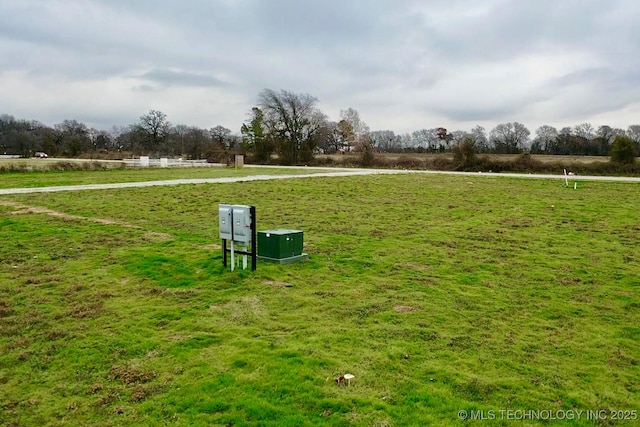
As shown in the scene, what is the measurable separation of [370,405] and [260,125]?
64.7 metres

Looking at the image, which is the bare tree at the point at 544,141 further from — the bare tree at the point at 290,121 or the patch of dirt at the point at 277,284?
the patch of dirt at the point at 277,284

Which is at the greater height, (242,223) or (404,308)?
(242,223)

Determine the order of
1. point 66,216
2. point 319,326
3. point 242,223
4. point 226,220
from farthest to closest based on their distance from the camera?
point 66,216 → point 226,220 → point 242,223 → point 319,326

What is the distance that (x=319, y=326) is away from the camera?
6438mm

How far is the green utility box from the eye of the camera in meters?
9.61

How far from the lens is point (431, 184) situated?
27922 millimetres

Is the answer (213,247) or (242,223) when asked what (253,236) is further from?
(213,247)

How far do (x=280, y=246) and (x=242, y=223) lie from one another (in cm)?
119

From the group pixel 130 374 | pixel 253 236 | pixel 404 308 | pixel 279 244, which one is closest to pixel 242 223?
pixel 253 236

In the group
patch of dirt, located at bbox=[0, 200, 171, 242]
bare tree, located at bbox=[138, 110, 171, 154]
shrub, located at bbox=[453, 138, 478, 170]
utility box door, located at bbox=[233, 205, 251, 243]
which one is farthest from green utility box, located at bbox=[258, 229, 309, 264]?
bare tree, located at bbox=[138, 110, 171, 154]

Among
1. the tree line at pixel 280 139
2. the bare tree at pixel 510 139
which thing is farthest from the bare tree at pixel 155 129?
the bare tree at pixel 510 139

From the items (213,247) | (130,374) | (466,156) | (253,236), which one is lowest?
(130,374)

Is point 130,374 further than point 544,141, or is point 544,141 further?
point 544,141

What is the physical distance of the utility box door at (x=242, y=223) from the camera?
861 cm
